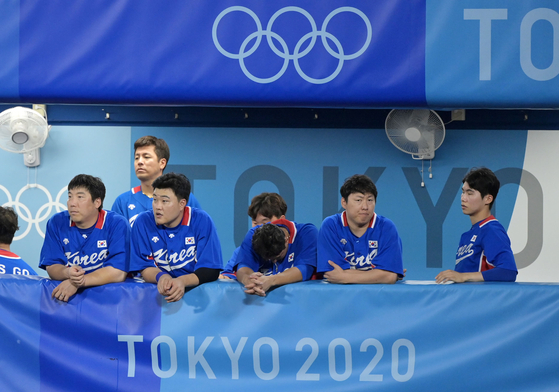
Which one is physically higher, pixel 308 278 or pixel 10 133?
pixel 10 133

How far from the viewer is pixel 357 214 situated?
11.6 feet

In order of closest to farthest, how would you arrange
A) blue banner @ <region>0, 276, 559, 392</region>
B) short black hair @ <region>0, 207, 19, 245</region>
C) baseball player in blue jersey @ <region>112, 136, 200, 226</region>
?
1. blue banner @ <region>0, 276, 559, 392</region>
2. short black hair @ <region>0, 207, 19, 245</region>
3. baseball player in blue jersey @ <region>112, 136, 200, 226</region>

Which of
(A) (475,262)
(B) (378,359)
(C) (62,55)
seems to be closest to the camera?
(B) (378,359)

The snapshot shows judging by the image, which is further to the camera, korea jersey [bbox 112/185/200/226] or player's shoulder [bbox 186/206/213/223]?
korea jersey [bbox 112/185/200/226]

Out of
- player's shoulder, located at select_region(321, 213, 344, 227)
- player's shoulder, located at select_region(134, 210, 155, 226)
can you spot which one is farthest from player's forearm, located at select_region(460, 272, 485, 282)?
player's shoulder, located at select_region(134, 210, 155, 226)

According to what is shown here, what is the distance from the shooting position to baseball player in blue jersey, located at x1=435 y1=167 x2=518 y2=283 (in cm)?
344

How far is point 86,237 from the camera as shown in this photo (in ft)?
11.6

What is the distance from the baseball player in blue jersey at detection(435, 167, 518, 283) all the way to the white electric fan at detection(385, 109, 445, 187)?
2080 millimetres

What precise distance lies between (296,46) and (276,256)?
1.33 m

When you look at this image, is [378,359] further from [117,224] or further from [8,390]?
[8,390]

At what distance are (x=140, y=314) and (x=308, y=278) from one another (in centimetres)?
104

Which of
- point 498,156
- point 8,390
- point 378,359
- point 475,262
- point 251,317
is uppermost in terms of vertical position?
point 498,156

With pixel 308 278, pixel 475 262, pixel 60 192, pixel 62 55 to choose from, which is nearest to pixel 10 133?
pixel 60 192

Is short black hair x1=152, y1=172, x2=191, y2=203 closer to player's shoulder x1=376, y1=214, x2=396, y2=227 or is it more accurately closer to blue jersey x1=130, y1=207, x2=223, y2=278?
blue jersey x1=130, y1=207, x2=223, y2=278
